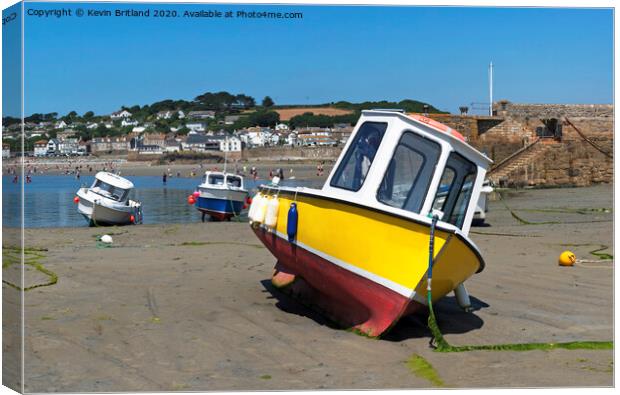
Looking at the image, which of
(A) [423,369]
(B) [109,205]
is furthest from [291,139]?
(A) [423,369]

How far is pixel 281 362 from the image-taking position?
722 centimetres

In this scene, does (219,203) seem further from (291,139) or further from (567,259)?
(291,139)

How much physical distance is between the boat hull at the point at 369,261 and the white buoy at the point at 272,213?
21.8 inches

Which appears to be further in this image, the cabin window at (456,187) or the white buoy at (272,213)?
the white buoy at (272,213)

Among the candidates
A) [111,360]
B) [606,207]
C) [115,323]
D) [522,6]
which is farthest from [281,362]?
[606,207]

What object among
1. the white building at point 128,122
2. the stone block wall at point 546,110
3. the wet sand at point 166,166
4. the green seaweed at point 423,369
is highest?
the white building at point 128,122

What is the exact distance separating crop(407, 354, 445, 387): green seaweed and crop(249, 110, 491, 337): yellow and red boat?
0.65 m

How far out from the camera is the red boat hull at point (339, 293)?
8078 mm

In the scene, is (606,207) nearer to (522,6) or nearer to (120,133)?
(522,6)

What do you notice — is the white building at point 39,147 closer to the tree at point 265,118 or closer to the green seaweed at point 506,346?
the green seaweed at point 506,346

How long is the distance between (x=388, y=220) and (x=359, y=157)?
1179 mm

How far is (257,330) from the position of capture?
8492 millimetres

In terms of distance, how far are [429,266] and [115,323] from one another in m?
3.20

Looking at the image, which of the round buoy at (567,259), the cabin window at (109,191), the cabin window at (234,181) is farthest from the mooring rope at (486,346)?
the cabin window at (234,181)
